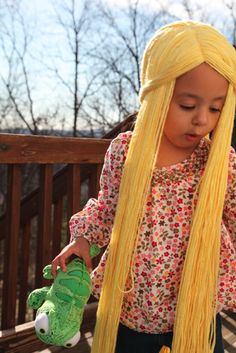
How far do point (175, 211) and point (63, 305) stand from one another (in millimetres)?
439

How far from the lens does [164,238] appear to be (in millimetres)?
1284

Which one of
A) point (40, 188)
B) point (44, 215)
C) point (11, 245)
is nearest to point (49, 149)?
point (40, 188)

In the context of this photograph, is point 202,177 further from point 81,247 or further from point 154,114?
point 81,247

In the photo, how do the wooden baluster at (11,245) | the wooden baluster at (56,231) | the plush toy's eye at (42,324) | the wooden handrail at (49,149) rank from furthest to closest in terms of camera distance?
1. the wooden baluster at (56,231)
2. the wooden baluster at (11,245)
3. the wooden handrail at (49,149)
4. the plush toy's eye at (42,324)

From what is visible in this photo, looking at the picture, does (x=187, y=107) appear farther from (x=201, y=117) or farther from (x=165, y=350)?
(x=165, y=350)

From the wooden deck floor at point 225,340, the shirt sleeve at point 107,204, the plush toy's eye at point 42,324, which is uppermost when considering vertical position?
the shirt sleeve at point 107,204

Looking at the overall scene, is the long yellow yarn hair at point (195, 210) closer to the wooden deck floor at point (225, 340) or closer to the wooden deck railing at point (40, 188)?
the wooden deck railing at point (40, 188)

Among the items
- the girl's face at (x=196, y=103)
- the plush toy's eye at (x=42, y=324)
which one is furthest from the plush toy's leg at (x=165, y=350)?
the girl's face at (x=196, y=103)

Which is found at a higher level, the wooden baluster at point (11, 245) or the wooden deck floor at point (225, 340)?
the wooden baluster at point (11, 245)

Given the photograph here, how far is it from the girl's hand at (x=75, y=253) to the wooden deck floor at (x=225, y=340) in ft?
4.07

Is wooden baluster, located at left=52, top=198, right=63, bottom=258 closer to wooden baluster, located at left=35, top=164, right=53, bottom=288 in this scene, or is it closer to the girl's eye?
wooden baluster, located at left=35, top=164, right=53, bottom=288

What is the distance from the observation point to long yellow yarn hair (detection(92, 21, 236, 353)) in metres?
1.23

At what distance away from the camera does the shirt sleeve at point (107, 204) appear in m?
1.38

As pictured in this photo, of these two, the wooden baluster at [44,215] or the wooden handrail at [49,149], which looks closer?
the wooden handrail at [49,149]
